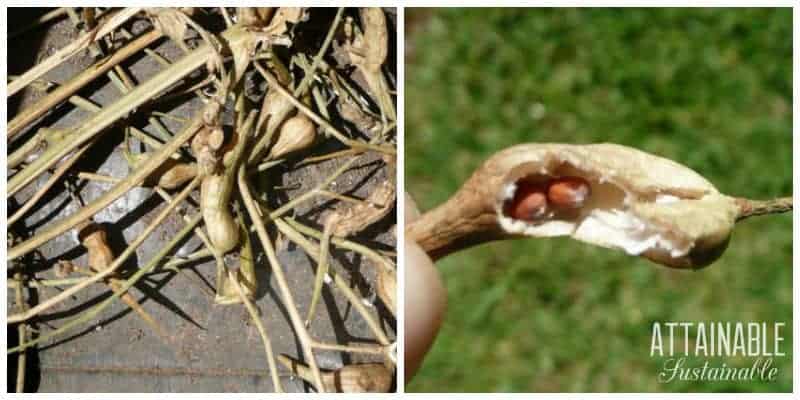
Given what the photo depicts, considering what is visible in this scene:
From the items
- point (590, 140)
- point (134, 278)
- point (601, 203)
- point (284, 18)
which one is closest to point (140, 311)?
point (134, 278)

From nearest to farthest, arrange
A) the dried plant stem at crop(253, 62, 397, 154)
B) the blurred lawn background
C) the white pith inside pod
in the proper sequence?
1. the white pith inside pod
2. the dried plant stem at crop(253, 62, 397, 154)
3. the blurred lawn background

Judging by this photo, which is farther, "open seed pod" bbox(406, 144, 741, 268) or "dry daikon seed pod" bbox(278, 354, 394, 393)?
"dry daikon seed pod" bbox(278, 354, 394, 393)

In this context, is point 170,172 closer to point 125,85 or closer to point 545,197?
point 125,85

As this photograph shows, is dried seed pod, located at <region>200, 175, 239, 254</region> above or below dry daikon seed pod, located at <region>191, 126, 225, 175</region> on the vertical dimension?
below

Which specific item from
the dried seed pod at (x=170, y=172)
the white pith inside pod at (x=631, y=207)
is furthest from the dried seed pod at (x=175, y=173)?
the white pith inside pod at (x=631, y=207)

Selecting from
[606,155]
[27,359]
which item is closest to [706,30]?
[606,155]

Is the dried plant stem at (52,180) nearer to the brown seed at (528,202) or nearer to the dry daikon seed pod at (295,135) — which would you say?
the dry daikon seed pod at (295,135)

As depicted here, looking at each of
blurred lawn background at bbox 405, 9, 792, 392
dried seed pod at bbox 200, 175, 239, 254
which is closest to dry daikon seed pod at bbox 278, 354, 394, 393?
dried seed pod at bbox 200, 175, 239, 254

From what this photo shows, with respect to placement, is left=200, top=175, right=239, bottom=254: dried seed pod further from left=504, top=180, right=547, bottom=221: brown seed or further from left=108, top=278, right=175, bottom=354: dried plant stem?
left=504, top=180, right=547, bottom=221: brown seed
